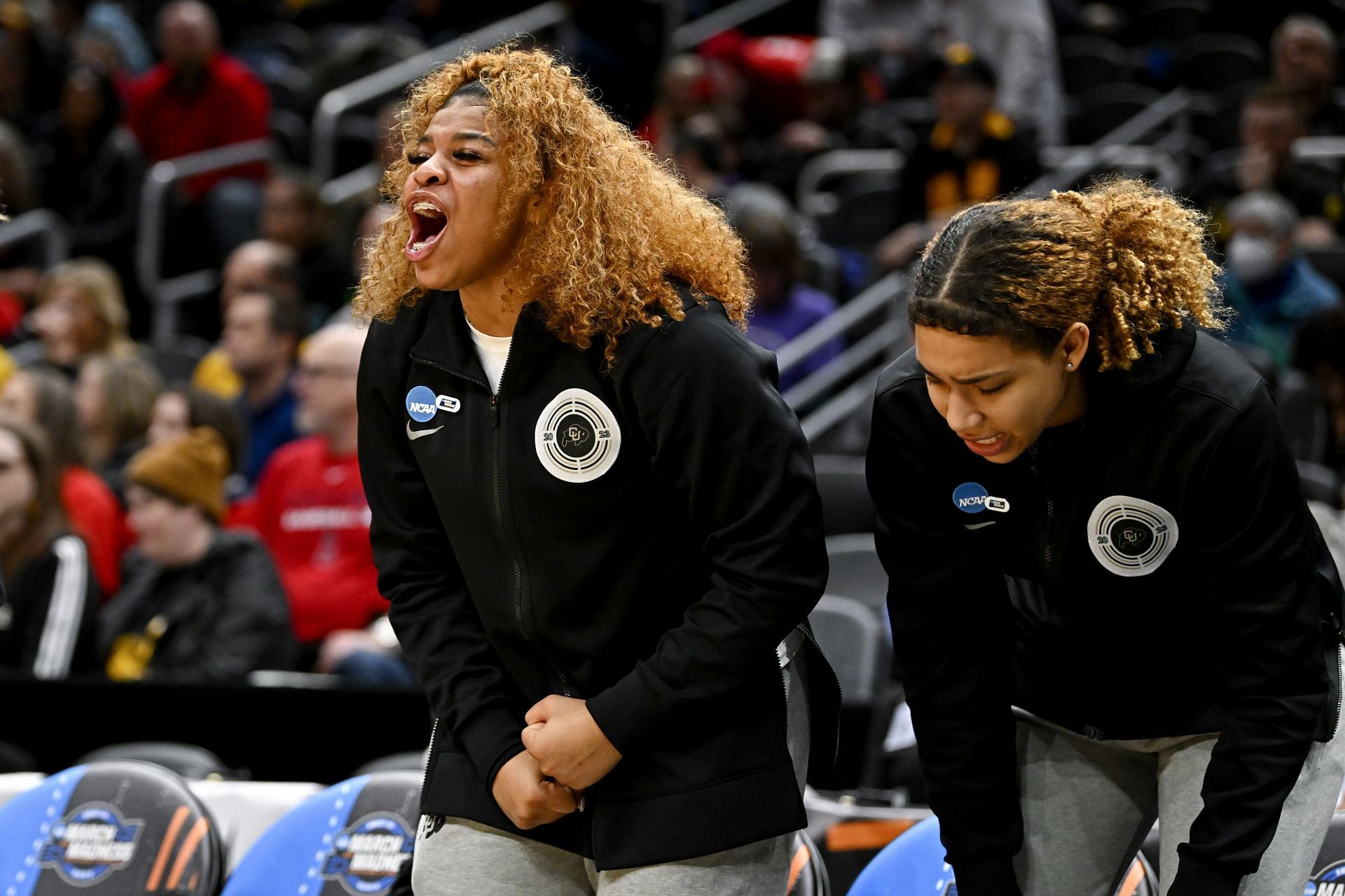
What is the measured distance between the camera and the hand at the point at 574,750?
7.34 ft

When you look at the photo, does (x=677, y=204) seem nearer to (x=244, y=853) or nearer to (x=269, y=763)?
(x=244, y=853)

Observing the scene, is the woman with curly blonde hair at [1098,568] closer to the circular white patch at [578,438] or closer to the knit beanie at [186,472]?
the circular white patch at [578,438]

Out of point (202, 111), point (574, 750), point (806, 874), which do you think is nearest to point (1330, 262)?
point (806, 874)

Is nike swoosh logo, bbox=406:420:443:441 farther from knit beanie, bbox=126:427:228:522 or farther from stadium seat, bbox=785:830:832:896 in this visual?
knit beanie, bbox=126:427:228:522

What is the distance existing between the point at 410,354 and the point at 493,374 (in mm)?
136

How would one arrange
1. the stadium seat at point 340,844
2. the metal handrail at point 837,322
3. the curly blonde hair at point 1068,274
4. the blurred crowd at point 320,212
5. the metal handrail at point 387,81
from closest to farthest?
the curly blonde hair at point 1068,274 < the stadium seat at point 340,844 < the blurred crowd at point 320,212 < the metal handrail at point 837,322 < the metal handrail at point 387,81

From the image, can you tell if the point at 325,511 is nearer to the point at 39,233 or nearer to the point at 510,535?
the point at 510,535

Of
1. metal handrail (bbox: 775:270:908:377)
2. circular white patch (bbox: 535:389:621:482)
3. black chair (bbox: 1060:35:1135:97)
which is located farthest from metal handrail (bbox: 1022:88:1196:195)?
circular white patch (bbox: 535:389:621:482)

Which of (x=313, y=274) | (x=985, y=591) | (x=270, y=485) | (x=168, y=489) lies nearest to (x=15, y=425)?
(x=168, y=489)

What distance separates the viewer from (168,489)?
4.84m

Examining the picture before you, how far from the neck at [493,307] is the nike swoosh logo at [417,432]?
157mm

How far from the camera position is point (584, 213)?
7.70 ft

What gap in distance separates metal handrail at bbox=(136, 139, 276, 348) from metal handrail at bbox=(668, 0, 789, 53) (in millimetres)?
2576

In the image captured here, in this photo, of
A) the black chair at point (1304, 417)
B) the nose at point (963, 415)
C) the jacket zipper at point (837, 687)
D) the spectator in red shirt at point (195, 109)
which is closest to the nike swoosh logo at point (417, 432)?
the jacket zipper at point (837, 687)
